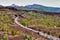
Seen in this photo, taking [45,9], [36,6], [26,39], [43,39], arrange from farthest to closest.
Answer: [36,6], [45,9], [43,39], [26,39]

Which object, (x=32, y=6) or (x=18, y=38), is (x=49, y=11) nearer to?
(x=32, y=6)

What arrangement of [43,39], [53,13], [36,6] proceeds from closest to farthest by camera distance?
[43,39]
[53,13]
[36,6]

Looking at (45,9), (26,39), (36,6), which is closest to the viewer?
(26,39)

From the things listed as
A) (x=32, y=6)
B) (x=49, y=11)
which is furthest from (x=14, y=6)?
(x=49, y=11)

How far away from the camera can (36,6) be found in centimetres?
15138

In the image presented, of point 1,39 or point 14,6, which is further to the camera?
point 14,6

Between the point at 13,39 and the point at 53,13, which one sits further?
the point at 53,13

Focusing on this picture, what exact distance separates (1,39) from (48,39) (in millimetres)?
6115

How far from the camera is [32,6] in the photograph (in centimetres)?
15250

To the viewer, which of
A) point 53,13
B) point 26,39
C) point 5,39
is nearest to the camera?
point 5,39

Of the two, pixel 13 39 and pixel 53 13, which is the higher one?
pixel 13 39

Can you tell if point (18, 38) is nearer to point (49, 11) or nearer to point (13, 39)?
point (13, 39)

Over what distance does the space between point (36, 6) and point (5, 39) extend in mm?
128468

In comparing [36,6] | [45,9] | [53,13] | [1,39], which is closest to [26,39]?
[1,39]
